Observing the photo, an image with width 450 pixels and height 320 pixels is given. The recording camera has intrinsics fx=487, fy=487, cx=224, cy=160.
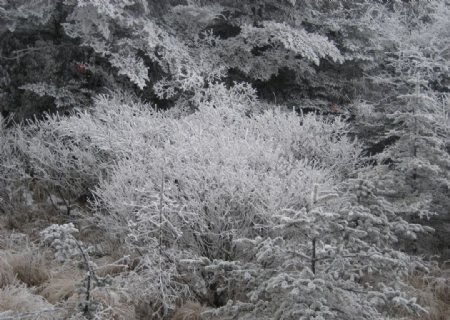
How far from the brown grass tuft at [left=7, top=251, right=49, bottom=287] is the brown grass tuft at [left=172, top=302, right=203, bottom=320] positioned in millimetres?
1341

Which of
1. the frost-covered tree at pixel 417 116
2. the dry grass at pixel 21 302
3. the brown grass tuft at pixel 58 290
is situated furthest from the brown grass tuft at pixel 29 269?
the frost-covered tree at pixel 417 116

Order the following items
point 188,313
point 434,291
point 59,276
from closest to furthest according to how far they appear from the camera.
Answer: point 188,313, point 59,276, point 434,291

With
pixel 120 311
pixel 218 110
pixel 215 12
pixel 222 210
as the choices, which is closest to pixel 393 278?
pixel 222 210

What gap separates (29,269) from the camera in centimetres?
457

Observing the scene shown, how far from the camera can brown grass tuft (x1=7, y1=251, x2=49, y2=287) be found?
14.8 ft

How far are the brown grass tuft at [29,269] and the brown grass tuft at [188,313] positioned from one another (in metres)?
1.34

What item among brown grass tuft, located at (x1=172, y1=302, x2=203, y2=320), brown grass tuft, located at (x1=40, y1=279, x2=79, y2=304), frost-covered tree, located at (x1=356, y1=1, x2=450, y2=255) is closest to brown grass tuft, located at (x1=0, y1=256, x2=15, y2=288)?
brown grass tuft, located at (x1=40, y1=279, x2=79, y2=304)

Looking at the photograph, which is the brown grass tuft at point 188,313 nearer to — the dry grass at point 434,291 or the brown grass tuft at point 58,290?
A: the brown grass tuft at point 58,290

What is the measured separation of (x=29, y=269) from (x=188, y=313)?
1.62 m

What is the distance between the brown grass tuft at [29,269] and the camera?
4524 mm

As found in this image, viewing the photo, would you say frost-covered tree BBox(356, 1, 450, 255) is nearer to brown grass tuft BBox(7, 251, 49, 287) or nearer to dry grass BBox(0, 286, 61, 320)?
dry grass BBox(0, 286, 61, 320)

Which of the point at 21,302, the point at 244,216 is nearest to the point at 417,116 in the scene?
the point at 244,216

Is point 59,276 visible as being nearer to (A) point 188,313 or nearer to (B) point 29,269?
(B) point 29,269

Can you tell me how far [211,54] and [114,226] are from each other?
3750 mm
